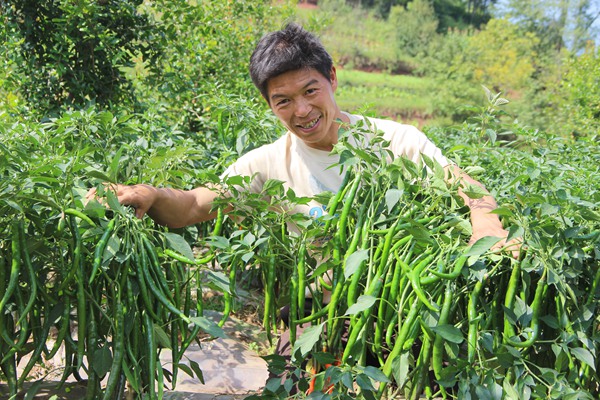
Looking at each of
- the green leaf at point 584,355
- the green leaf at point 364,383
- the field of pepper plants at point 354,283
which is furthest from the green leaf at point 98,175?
the green leaf at point 584,355

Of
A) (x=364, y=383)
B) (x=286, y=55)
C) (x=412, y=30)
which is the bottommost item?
(x=364, y=383)

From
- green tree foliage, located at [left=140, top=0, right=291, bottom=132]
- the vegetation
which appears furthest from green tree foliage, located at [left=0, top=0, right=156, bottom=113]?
the vegetation

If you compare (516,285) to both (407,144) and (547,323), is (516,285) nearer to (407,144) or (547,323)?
(547,323)

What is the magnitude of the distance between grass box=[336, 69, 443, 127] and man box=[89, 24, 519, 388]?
1699cm

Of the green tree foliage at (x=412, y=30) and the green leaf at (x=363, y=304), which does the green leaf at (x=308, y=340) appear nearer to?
the green leaf at (x=363, y=304)

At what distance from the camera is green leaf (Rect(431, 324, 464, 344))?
126cm

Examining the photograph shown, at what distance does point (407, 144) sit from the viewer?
196 centimetres

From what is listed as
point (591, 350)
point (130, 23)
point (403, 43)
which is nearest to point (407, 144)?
point (591, 350)

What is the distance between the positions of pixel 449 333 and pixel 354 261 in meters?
0.24

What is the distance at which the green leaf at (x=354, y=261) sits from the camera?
1351 millimetres

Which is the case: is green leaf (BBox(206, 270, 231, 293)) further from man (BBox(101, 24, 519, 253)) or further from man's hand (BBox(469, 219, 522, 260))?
man's hand (BBox(469, 219, 522, 260))

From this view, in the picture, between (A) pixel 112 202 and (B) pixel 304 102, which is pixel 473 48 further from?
(A) pixel 112 202

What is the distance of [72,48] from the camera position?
3.57 m

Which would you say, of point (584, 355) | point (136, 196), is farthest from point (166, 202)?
point (584, 355)
